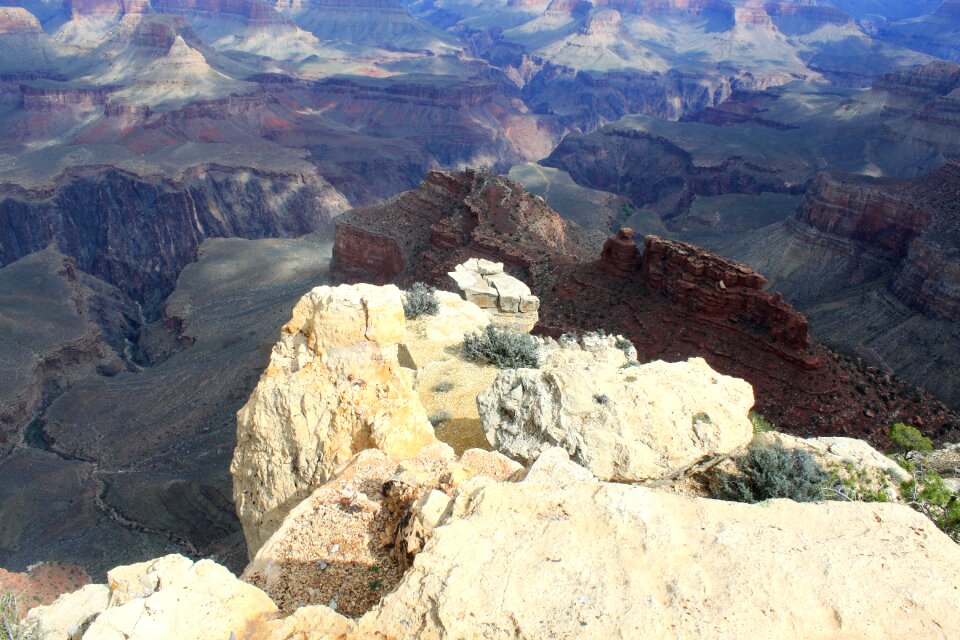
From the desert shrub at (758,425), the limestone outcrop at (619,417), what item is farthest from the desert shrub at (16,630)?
the desert shrub at (758,425)

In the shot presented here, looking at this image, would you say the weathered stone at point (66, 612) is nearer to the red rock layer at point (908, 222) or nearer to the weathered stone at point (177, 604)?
the weathered stone at point (177, 604)

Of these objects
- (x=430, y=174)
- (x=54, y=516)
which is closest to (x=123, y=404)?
(x=54, y=516)

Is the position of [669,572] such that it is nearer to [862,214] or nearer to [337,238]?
[337,238]

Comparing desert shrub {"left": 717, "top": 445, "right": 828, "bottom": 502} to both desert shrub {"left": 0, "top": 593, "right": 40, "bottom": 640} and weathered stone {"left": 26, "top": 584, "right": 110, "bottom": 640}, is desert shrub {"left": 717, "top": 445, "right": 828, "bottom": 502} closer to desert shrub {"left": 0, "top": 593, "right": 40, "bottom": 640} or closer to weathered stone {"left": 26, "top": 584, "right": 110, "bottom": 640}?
weathered stone {"left": 26, "top": 584, "right": 110, "bottom": 640}

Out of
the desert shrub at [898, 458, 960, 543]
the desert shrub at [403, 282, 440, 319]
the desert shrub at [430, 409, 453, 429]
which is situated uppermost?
the desert shrub at [898, 458, 960, 543]

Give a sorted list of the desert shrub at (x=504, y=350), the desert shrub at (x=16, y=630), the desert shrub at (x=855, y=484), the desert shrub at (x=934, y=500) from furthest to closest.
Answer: the desert shrub at (x=504, y=350)
the desert shrub at (x=855, y=484)
the desert shrub at (x=934, y=500)
the desert shrub at (x=16, y=630)

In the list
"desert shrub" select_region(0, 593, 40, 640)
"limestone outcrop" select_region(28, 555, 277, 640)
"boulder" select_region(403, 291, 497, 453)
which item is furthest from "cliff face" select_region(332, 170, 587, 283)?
"limestone outcrop" select_region(28, 555, 277, 640)
